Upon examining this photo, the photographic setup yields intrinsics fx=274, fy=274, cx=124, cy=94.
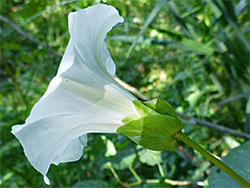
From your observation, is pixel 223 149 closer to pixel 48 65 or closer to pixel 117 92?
pixel 117 92

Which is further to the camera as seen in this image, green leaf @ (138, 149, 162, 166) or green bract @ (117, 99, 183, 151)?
green leaf @ (138, 149, 162, 166)

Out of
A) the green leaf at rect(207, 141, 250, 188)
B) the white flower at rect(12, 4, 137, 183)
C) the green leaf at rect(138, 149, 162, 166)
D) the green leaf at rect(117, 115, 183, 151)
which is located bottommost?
the green leaf at rect(207, 141, 250, 188)

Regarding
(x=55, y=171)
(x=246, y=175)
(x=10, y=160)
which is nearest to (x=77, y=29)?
(x=246, y=175)

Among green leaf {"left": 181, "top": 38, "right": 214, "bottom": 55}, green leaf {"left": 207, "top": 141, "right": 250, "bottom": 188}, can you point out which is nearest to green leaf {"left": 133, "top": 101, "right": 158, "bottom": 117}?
green leaf {"left": 207, "top": 141, "right": 250, "bottom": 188}

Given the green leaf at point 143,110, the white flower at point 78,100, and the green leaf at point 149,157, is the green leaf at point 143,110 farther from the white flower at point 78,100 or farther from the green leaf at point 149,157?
the green leaf at point 149,157

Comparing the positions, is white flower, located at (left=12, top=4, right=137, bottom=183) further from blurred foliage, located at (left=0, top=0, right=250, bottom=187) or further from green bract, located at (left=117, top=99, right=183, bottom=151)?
blurred foliage, located at (left=0, top=0, right=250, bottom=187)

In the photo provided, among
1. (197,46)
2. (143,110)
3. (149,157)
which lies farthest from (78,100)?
(197,46)

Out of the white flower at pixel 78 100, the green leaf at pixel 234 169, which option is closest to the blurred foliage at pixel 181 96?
the green leaf at pixel 234 169
